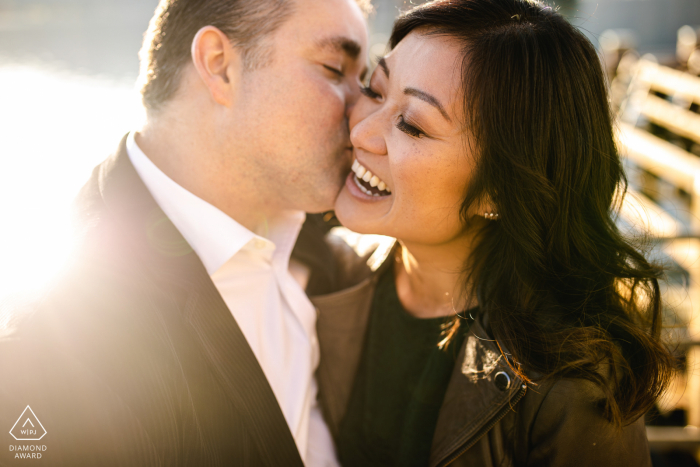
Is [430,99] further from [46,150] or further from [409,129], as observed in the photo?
[46,150]

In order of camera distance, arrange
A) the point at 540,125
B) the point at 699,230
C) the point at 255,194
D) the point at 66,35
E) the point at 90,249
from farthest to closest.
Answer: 1. the point at 66,35
2. the point at 699,230
3. the point at 255,194
4. the point at 540,125
5. the point at 90,249

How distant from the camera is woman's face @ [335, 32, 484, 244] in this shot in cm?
170

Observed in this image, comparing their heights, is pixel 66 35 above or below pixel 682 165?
above

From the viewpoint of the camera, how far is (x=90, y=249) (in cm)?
156

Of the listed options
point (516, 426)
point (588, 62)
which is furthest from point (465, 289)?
point (588, 62)

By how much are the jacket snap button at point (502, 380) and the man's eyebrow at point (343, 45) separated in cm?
163

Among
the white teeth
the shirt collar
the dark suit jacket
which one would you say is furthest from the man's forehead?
the dark suit jacket

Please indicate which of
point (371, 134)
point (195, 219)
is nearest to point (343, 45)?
point (371, 134)

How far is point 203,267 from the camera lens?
1.69 m

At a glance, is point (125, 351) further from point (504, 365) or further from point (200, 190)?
point (504, 365)

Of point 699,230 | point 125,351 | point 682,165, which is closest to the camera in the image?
point 125,351

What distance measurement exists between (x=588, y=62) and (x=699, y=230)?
2.76m

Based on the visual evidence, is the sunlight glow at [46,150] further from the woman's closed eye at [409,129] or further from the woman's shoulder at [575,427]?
the woman's shoulder at [575,427]

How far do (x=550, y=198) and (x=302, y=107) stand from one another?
116 cm
